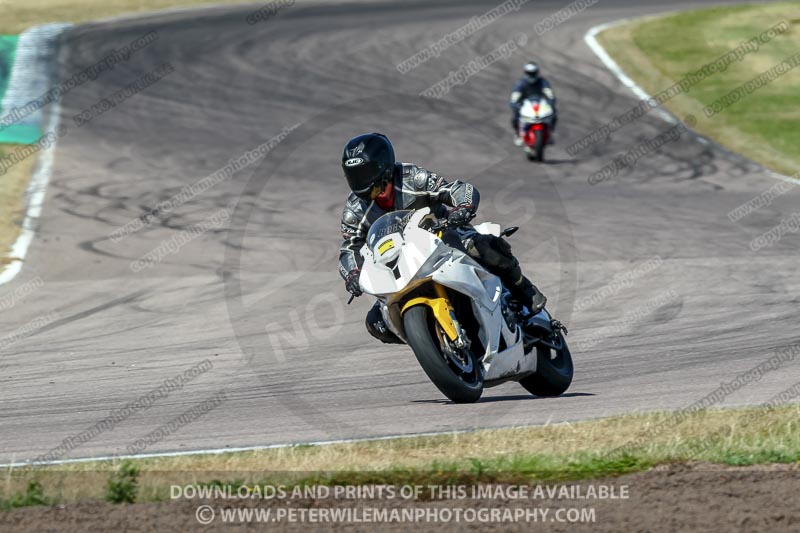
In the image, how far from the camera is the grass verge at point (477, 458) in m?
6.17

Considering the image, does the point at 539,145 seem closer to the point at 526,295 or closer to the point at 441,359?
the point at 526,295

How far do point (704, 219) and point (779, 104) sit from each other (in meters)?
8.97

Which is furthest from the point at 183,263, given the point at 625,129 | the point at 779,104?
the point at 779,104

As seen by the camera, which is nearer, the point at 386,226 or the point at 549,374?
the point at 386,226

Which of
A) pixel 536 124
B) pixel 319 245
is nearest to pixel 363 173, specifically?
pixel 319 245

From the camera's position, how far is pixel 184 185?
18.9 meters

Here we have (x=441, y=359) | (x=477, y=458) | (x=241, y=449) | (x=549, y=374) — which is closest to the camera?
(x=477, y=458)

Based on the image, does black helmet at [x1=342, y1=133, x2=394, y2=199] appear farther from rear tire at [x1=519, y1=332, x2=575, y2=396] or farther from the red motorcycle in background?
the red motorcycle in background

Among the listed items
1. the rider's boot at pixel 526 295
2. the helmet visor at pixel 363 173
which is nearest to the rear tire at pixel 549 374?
the rider's boot at pixel 526 295

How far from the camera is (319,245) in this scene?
15.9 meters

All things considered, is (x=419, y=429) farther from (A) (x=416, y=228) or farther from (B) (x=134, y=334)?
(B) (x=134, y=334)

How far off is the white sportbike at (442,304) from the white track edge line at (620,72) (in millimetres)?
13222

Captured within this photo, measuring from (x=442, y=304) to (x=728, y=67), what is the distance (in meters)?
21.7

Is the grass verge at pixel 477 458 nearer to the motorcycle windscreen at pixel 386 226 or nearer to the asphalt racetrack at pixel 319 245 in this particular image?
the asphalt racetrack at pixel 319 245
